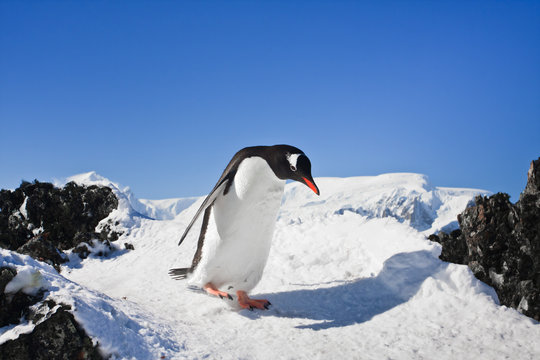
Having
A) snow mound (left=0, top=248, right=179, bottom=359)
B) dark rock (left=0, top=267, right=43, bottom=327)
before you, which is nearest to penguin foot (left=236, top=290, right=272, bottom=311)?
snow mound (left=0, top=248, right=179, bottom=359)

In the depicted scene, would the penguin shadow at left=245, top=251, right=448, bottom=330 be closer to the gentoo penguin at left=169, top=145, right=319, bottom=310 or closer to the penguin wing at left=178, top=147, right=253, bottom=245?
the gentoo penguin at left=169, top=145, right=319, bottom=310

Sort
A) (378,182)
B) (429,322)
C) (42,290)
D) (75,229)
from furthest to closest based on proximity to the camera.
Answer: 1. (378,182)
2. (75,229)
3. (429,322)
4. (42,290)

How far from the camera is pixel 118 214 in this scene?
11.0 metres

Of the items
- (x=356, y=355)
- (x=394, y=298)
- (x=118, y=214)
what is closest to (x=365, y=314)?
(x=394, y=298)

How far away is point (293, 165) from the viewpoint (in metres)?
4.44

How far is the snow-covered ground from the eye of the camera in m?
3.76

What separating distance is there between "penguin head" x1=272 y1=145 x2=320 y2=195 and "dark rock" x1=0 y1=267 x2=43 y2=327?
2630mm

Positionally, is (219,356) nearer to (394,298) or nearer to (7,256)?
(7,256)

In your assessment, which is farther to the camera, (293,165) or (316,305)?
(316,305)

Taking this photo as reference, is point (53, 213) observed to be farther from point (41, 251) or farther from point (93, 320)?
point (93, 320)

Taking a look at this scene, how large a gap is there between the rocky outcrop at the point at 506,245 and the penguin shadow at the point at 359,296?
0.43 meters

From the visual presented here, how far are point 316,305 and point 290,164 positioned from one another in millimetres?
2115

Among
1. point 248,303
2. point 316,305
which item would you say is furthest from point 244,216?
point 316,305

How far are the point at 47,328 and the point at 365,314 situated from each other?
347 centimetres
